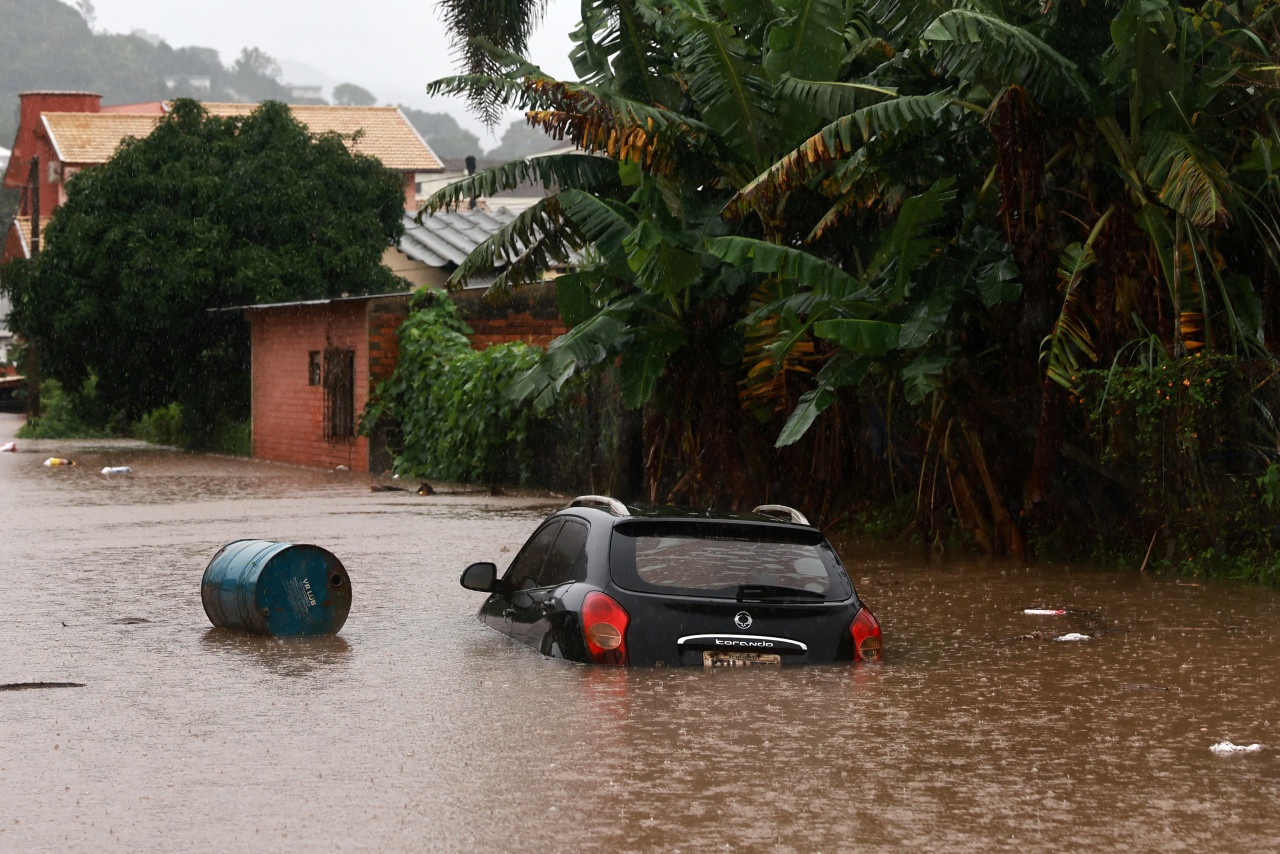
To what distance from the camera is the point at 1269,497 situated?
13.4m

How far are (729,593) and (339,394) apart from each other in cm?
2404

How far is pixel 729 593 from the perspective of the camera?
29.0 ft

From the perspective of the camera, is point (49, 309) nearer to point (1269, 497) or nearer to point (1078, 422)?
point (1078, 422)

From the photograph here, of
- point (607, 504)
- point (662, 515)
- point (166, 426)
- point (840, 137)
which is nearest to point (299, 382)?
point (166, 426)

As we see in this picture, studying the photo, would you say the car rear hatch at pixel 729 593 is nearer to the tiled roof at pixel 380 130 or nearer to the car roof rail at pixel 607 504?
the car roof rail at pixel 607 504

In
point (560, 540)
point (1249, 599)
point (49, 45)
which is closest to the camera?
point (560, 540)

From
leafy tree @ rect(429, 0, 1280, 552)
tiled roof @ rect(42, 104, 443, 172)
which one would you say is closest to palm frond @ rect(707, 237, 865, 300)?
leafy tree @ rect(429, 0, 1280, 552)

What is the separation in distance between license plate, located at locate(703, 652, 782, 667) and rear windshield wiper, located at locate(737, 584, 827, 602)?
0.98ft

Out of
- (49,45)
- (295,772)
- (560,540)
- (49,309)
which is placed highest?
(49,45)

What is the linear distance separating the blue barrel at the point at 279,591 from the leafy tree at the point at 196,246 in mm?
26310

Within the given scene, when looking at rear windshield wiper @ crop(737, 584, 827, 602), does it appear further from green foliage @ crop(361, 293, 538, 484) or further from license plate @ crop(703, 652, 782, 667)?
green foliage @ crop(361, 293, 538, 484)

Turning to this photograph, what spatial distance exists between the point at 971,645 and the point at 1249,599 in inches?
130

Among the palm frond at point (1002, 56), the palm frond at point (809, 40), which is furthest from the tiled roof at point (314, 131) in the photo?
the palm frond at point (1002, 56)

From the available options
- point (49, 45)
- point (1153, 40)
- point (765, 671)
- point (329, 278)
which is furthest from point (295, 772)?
point (49, 45)
